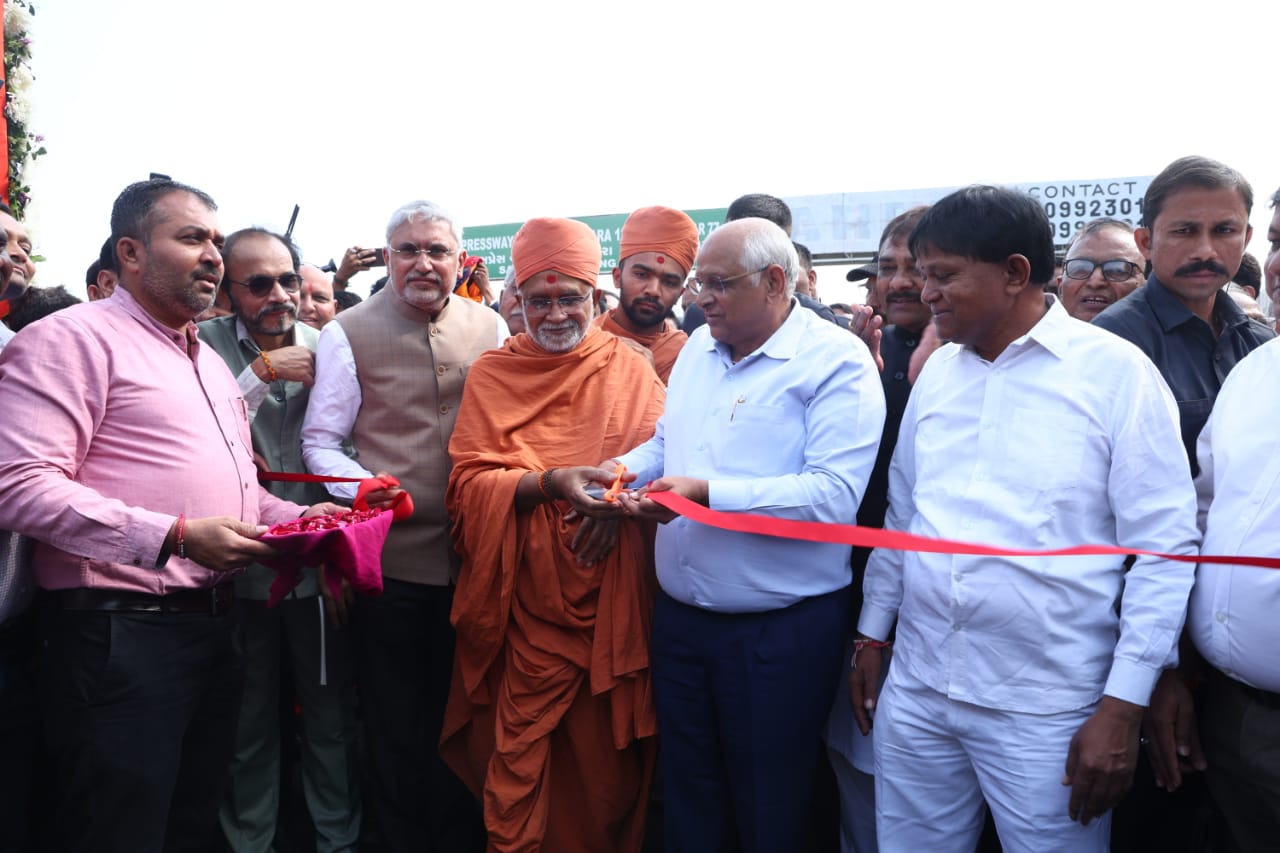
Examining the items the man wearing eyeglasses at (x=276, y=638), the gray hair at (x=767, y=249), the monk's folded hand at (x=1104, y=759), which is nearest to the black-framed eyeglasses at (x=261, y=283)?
the man wearing eyeglasses at (x=276, y=638)

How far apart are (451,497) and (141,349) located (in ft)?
3.81

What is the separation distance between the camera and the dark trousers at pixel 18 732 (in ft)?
9.37

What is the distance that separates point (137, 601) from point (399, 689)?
3.97 feet

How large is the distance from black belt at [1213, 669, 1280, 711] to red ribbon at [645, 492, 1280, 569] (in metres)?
0.30

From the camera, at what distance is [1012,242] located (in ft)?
7.79

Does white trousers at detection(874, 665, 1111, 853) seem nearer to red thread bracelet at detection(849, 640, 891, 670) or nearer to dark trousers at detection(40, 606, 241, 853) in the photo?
red thread bracelet at detection(849, 640, 891, 670)

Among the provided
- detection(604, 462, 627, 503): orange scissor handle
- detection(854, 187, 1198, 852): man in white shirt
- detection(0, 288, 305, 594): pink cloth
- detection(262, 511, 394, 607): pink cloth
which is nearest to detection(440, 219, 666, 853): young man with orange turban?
detection(604, 462, 627, 503): orange scissor handle

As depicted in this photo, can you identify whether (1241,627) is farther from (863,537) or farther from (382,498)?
(382,498)

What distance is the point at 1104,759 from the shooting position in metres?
2.11

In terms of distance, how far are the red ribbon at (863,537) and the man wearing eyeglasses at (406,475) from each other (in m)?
1.22

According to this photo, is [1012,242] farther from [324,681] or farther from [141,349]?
[324,681]

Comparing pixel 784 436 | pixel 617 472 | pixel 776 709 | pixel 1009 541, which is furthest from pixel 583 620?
pixel 1009 541

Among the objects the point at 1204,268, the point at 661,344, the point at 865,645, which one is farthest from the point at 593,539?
the point at 1204,268

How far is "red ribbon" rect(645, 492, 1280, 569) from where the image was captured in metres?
2.15
